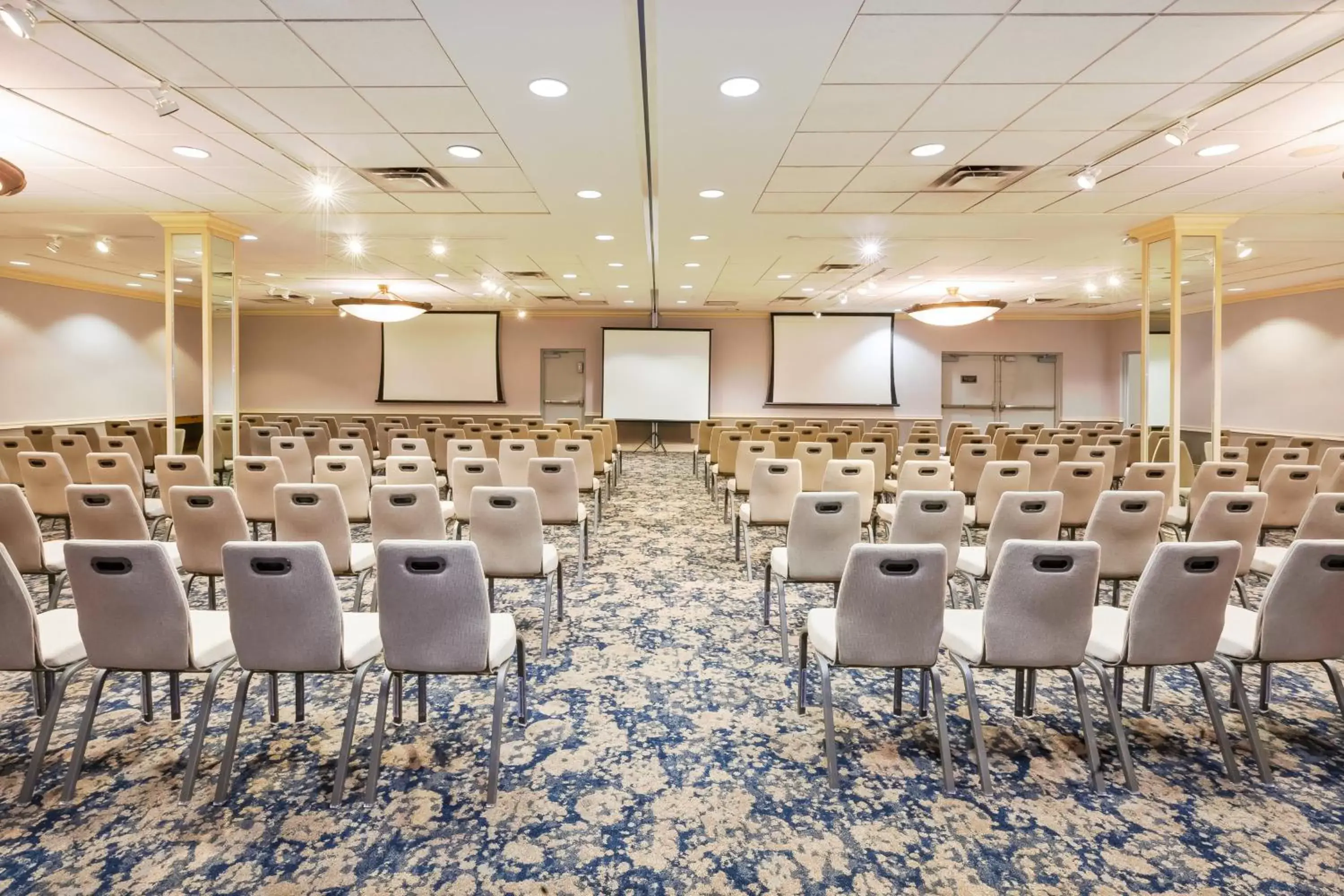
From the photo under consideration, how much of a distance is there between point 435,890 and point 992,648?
1.99m

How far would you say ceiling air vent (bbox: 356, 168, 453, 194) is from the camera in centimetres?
546

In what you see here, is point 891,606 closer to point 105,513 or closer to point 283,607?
point 283,607

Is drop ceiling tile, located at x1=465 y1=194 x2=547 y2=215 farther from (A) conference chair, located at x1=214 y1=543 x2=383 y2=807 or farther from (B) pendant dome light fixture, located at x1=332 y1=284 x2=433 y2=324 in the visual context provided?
(A) conference chair, located at x1=214 y1=543 x2=383 y2=807

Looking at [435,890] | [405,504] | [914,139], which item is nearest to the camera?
[435,890]

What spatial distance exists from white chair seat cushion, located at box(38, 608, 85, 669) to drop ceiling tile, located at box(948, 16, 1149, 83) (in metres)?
4.47

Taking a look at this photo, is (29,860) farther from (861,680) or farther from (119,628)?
(861,680)

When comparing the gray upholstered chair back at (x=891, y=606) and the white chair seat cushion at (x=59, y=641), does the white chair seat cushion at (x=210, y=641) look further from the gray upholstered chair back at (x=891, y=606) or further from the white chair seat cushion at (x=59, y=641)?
the gray upholstered chair back at (x=891, y=606)

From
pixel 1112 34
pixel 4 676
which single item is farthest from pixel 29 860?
pixel 1112 34

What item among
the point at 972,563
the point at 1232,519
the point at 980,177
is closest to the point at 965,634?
the point at 972,563

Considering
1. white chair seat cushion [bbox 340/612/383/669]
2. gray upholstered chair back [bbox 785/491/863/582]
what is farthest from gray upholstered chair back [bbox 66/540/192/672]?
gray upholstered chair back [bbox 785/491/863/582]

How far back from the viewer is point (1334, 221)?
23.1 ft

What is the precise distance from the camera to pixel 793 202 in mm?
6340

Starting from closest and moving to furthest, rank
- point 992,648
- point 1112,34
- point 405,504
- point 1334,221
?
point 992,648, point 1112,34, point 405,504, point 1334,221

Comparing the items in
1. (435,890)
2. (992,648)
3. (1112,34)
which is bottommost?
(435,890)
